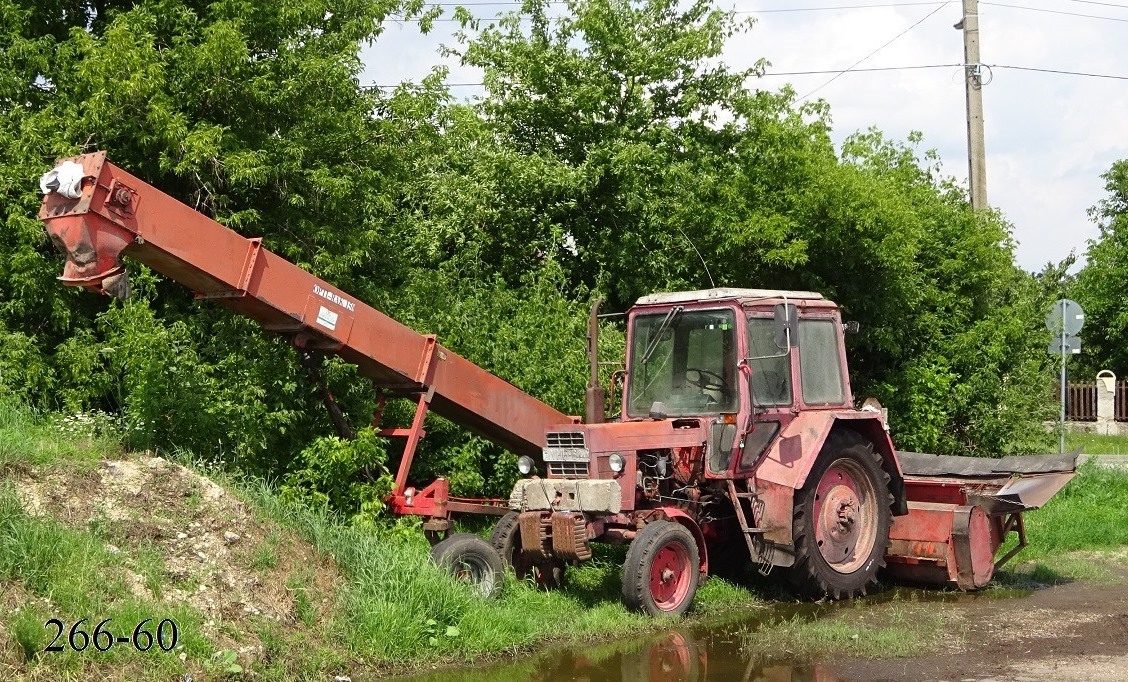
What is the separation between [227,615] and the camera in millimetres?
7035

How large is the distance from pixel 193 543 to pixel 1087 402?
2828cm

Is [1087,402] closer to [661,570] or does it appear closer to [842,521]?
[842,521]

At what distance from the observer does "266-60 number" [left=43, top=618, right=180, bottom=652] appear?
6.24m

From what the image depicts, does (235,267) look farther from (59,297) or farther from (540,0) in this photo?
(540,0)

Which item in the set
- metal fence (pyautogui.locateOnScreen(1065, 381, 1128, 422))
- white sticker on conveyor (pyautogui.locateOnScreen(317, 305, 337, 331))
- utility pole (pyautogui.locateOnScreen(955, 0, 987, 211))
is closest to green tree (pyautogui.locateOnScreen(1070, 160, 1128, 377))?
metal fence (pyautogui.locateOnScreen(1065, 381, 1128, 422))

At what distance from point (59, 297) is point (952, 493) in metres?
8.11

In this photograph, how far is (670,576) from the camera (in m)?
8.95

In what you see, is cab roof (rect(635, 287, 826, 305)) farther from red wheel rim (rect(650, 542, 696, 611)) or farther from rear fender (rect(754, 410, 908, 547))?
red wheel rim (rect(650, 542, 696, 611))

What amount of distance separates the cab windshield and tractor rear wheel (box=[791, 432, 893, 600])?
108 cm

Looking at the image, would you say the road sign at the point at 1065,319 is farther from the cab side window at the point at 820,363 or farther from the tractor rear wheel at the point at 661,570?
the tractor rear wheel at the point at 661,570

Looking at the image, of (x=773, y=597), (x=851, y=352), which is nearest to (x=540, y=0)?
(x=851, y=352)

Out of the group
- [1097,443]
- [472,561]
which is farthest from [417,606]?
[1097,443]

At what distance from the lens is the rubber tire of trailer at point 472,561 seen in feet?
27.8

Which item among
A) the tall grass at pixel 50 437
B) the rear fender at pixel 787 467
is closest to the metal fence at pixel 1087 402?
the rear fender at pixel 787 467
